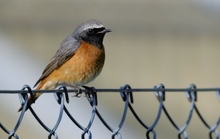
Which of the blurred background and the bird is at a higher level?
the blurred background

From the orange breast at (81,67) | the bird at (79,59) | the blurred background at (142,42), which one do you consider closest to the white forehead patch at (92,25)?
the bird at (79,59)

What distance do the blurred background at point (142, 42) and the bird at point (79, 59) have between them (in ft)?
15.4

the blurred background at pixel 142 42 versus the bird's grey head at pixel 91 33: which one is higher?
the blurred background at pixel 142 42

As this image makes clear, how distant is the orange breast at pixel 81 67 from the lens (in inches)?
226

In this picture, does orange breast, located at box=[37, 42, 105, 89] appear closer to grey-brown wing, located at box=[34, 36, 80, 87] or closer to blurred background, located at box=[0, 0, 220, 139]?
grey-brown wing, located at box=[34, 36, 80, 87]

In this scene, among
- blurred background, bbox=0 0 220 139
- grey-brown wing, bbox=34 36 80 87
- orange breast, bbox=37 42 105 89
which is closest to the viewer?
orange breast, bbox=37 42 105 89

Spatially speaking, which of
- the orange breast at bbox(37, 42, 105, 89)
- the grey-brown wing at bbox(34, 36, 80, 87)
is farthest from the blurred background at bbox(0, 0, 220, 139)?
the orange breast at bbox(37, 42, 105, 89)

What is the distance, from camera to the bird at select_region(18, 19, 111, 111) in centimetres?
576

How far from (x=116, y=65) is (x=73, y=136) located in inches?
205

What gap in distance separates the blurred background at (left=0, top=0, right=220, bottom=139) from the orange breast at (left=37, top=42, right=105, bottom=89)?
15.7ft

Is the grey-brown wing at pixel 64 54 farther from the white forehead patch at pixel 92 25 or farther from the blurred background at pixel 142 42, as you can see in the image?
the blurred background at pixel 142 42

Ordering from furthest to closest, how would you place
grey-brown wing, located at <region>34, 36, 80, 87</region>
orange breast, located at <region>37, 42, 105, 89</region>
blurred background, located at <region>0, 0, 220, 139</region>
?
1. blurred background, located at <region>0, 0, 220, 139</region>
2. grey-brown wing, located at <region>34, 36, 80, 87</region>
3. orange breast, located at <region>37, 42, 105, 89</region>

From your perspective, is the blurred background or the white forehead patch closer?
the white forehead patch

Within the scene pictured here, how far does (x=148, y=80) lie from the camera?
12969 millimetres
